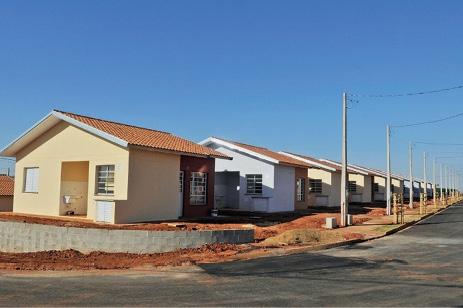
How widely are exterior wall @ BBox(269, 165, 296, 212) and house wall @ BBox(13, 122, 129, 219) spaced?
38.3 feet

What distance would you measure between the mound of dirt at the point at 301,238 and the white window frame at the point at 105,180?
26.6ft

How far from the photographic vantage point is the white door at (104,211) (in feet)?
57.0

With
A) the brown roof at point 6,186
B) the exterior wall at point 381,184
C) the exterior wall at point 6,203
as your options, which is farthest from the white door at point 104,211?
the exterior wall at point 381,184

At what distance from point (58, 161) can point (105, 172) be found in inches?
144

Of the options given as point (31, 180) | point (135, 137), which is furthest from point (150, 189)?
point (31, 180)

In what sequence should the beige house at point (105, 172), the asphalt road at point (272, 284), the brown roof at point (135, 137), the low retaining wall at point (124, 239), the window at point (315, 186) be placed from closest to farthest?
the asphalt road at point (272, 284)
the low retaining wall at point (124, 239)
the beige house at point (105, 172)
the brown roof at point (135, 137)
the window at point (315, 186)

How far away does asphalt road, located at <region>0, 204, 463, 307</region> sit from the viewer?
7090 mm

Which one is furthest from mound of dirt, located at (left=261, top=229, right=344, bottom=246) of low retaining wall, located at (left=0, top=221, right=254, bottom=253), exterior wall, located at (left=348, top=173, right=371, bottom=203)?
exterior wall, located at (left=348, top=173, right=371, bottom=203)

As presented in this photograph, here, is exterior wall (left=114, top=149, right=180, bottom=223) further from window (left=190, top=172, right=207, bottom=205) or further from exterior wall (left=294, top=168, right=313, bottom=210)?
exterior wall (left=294, top=168, right=313, bottom=210)

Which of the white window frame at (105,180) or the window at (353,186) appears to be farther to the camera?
the window at (353,186)

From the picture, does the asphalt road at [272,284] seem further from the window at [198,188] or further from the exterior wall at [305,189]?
the exterior wall at [305,189]

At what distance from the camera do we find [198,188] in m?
21.9

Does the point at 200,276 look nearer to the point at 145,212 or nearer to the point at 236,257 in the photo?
the point at 236,257

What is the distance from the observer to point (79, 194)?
71.5ft
